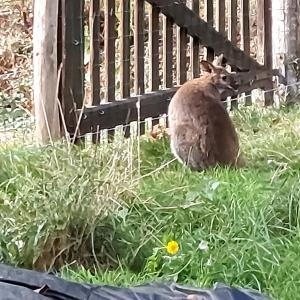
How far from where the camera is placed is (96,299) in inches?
163

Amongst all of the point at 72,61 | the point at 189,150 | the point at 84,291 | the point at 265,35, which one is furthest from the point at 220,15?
the point at 84,291

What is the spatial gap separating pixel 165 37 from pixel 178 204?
130 inches

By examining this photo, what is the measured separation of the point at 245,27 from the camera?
32.6 ft

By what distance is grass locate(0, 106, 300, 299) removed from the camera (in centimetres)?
480

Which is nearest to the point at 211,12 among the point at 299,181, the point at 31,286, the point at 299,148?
the point at 299,148

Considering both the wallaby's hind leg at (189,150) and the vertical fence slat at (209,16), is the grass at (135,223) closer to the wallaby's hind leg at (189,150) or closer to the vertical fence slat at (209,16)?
the wallaby's hind leg at (189,150)

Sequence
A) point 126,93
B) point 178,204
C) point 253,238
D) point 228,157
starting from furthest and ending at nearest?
point 126,93, point 228,157, point 178,204, point 253,238

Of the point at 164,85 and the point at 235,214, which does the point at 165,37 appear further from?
the point at 235,214

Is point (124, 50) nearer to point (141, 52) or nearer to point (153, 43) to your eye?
point (141, 52)

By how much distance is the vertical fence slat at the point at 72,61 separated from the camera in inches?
285

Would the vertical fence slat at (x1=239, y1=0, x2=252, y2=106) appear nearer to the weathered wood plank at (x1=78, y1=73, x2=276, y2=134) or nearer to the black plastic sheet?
the weathered wood plank at (x1=78, y1=73, x2=276, y2=134)

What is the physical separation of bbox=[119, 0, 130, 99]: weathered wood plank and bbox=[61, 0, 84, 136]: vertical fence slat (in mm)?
728

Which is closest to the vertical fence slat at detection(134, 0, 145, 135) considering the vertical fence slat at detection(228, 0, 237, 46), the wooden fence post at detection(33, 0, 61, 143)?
the wooden fence post at detection(33, 0, 61, 143)

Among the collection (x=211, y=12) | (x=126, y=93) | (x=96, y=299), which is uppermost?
(x=211, y=12)
